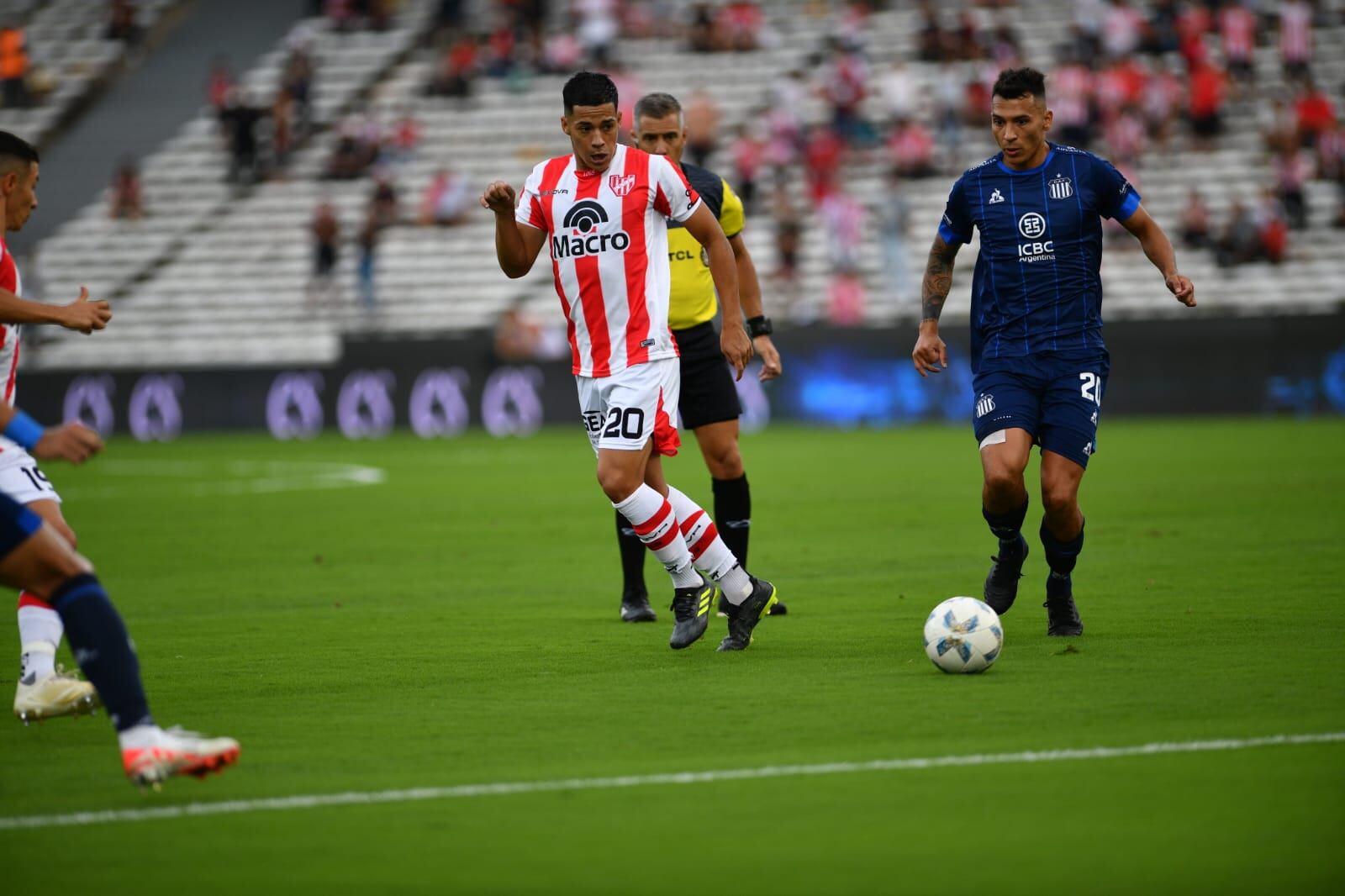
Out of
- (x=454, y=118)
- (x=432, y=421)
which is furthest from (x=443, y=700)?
(x=454, y=118)

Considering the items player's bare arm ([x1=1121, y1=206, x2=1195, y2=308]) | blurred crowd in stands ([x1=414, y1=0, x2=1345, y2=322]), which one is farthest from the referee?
blurred crowd in stands ([x1=414, y1=0, x2=1345, y2=322])

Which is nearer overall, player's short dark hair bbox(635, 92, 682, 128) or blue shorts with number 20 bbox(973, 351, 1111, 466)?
blue shorts with number 20 bbox(973, 351, 1111, 466)

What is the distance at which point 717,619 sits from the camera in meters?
9.96

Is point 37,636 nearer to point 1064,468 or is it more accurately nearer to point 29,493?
point 29,493

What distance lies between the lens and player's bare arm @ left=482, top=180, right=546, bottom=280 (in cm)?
781

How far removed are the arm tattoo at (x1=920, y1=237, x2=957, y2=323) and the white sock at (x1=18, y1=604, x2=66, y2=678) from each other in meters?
4.31

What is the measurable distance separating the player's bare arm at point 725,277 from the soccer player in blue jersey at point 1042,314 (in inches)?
42.5

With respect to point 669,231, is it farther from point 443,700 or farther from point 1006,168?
point 443,700

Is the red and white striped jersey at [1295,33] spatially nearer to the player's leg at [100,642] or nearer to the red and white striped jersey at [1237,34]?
the red and white striped jersey at [1237,34]

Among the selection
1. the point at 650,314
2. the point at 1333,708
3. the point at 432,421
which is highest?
the point at 650,314

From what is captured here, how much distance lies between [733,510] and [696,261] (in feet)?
4.54

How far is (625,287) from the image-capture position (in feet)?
27.2

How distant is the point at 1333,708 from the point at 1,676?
5.71 meters

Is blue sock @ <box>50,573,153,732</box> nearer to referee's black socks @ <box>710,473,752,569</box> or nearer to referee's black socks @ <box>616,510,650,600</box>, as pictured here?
referee's black socks @ <box>616,510,650,600</box>
